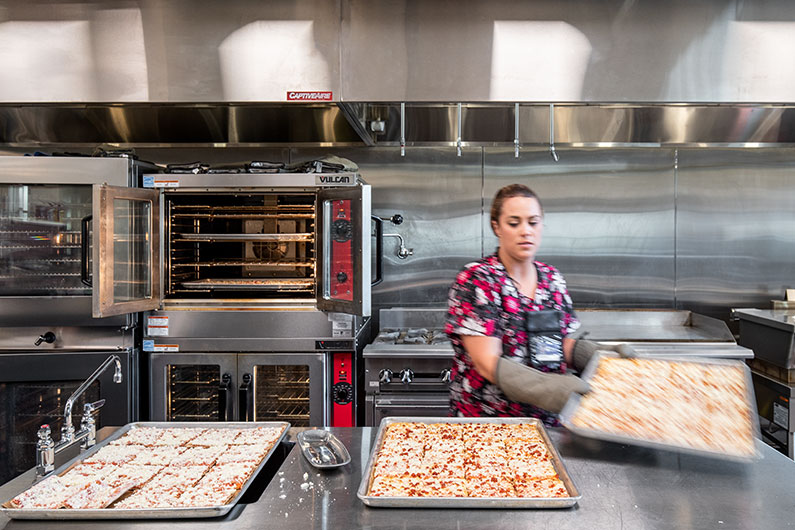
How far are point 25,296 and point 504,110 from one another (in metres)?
→ 3.69

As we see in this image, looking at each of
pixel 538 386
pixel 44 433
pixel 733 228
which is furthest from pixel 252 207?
pixel 733 228

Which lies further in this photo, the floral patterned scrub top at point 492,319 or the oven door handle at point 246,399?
the oven door handle at point 246,399

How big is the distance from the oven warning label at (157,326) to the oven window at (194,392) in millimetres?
247

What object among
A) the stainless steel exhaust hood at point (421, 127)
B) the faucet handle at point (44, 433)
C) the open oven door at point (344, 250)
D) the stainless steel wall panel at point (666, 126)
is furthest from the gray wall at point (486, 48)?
the faucet handle at point (44, 433)

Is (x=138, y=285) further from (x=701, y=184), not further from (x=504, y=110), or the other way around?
(x=701, y=184)

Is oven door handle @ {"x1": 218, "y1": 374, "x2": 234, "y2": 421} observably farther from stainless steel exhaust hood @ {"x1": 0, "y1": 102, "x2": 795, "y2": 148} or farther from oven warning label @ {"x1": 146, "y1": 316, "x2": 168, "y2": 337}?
stainless steel exhaust hood @ {"x1": 0, "y1": 102, "x2": 795, "y2": 148}

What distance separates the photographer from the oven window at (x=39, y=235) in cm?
368

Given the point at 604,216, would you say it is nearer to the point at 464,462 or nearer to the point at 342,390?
the point at 342,390

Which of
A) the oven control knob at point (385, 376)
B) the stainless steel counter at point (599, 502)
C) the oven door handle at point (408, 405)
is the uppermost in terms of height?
the stainless steel counter at point (599, 502)

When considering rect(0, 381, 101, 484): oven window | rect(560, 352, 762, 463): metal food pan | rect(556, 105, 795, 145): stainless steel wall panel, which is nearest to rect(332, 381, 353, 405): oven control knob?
rect(0, 381, 101, 484): oven window

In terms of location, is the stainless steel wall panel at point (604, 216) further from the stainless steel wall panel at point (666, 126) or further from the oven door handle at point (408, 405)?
the oven door handle at point (408, 405)

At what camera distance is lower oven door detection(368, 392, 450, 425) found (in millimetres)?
3713

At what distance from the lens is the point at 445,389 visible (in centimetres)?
372

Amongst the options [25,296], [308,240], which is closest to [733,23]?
[308,240]
